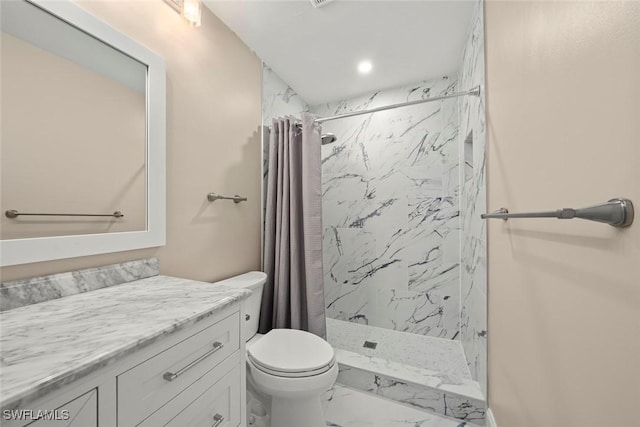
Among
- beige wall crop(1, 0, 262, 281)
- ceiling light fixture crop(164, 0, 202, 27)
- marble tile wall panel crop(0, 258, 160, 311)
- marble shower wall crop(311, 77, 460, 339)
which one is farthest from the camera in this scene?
marble shower wall crop(311, 77, 460, 339)

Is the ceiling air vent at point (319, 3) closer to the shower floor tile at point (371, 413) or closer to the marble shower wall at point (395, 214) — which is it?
the marble shower wall at point (395, 214)

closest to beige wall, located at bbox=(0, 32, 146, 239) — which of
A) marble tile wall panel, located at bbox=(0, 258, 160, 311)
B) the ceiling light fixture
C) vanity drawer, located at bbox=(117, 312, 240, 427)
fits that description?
marble tile wall panel, located at bbox=(0, 258, 160, 311)

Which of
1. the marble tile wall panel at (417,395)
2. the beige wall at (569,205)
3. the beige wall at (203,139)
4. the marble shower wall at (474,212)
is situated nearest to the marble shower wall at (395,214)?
the marble shower wall at (474,212)

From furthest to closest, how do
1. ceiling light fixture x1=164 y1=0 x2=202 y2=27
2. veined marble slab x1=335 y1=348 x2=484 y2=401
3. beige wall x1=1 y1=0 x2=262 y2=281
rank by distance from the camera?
1. veined marble slab x1=335 y1=348 x2=484 y2=401
2. ceiling light fixture x1=164 y1=0 x2=202 y2=27
3. beige wall x1=1 y1=0 x2=262 y2=281

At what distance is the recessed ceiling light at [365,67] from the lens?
6.48ft

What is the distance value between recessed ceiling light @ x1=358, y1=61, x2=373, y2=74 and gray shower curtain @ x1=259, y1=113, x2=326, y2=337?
64 centimetres

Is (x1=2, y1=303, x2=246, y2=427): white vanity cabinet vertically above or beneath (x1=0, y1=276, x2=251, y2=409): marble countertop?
beneath

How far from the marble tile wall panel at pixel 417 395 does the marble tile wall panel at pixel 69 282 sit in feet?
4.51

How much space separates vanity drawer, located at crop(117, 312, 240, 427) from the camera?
1.86 feet

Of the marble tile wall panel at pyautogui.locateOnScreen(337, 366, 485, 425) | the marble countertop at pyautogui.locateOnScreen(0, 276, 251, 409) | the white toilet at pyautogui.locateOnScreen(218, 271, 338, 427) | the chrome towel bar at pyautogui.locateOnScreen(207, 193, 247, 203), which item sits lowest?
the marble tile wall panel at pyautogui.locateOnScreen(337, 366, 485, 425)

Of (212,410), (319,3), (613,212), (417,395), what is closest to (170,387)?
(212,410)

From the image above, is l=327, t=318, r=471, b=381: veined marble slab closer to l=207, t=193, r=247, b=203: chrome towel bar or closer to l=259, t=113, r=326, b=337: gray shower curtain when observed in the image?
l=259, t=113, r=326, b=337: gray shower curtain

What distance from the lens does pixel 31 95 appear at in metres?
0.84

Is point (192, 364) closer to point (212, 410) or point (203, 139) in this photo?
point (212, 410)
